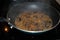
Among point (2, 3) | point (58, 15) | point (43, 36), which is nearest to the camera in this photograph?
point (43, 36)

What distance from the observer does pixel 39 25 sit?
1104 mm

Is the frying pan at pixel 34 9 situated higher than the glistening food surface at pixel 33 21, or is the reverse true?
the frying pan at pixel 34 9

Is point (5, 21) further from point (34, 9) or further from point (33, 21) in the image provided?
point (34, 9)

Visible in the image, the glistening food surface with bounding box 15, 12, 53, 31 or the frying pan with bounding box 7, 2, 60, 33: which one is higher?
the frying pan with bounding box 7, 2, 60, 33

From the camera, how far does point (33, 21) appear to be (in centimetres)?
114

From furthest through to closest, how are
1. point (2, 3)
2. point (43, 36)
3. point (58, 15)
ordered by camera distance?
1. point (2, 3)
2. point (58, 15)
3. point (43, 36)

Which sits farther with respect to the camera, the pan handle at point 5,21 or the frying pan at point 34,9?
the frying pan at point 34,9

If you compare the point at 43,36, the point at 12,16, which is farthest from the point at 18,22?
the point at 43,36

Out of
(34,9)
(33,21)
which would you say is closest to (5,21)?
(33,21)

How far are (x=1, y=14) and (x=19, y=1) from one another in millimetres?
198

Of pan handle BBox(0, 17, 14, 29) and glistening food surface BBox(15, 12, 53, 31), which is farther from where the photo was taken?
glistening food surface BBox(15, 12, 53, 31)

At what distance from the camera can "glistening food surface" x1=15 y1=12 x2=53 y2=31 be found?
1.08 m

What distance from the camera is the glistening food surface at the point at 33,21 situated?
108 centimetres

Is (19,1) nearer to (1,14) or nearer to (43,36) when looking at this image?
(1,14)
